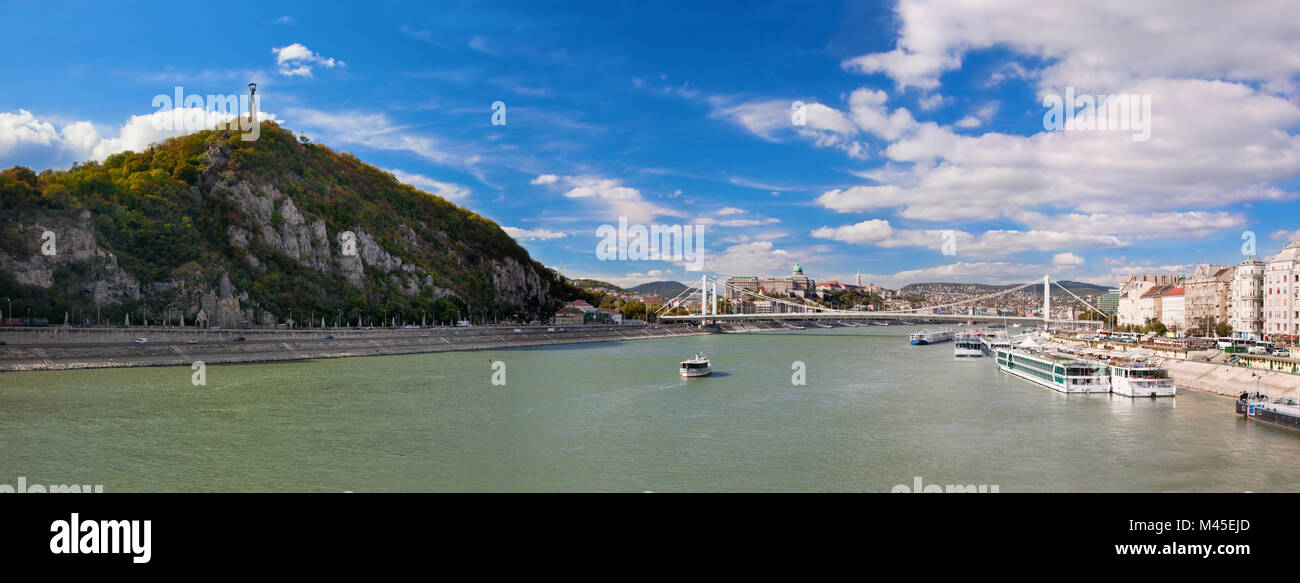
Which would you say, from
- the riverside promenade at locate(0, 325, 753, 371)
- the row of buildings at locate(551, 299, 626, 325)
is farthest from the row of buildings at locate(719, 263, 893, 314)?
the riverside promenade at locate(0, 325, 753, 371)

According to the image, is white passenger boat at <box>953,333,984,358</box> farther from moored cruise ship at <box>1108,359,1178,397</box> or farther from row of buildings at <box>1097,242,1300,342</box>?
moored cruise ship at <box>1108,359,1178,397</box>

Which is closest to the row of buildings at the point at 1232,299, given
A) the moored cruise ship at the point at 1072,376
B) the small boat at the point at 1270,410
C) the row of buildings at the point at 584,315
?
the moored cruise ship at the point at 1072,376

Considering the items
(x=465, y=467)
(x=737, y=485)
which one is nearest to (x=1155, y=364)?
(x=737, y=485)

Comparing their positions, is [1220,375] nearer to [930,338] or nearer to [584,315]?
[930,338]

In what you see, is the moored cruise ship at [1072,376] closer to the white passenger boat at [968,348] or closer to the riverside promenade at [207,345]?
the white passenger boat at [968,348]

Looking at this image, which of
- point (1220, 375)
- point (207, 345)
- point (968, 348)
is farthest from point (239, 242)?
point (1220, 375)

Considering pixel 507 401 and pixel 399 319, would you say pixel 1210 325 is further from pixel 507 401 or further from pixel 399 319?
pixel 399 319
